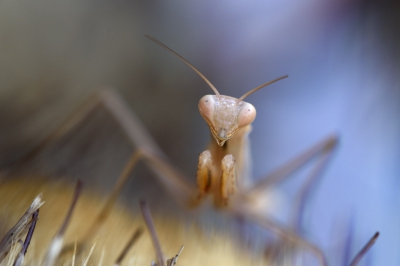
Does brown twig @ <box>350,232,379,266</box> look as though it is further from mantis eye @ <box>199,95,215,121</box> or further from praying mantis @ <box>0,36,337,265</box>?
mantis eye @ <box>199,95,215,121</box>

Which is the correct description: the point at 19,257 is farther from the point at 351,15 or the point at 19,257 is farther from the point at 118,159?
the point at 351,15

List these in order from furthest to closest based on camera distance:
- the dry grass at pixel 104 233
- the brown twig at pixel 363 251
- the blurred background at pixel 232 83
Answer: the blurred background at pixel 232 83 < the brown twig at pixel 363 251 < the dry grass at pixel 104 233

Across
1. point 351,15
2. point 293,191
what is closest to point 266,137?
point 293,191

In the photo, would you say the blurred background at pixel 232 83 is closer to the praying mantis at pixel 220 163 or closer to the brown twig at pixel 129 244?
the praying mantis at pixel 220 163

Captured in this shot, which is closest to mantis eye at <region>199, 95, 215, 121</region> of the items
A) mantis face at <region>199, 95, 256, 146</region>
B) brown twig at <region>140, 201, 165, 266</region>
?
mantis face at <region>199, 95, 256, 146</region>

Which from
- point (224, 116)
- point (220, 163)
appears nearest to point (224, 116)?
point (224, 116)

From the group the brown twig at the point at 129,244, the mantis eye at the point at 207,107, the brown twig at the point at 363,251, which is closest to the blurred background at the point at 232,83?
the brown twig at the point at 363,251
